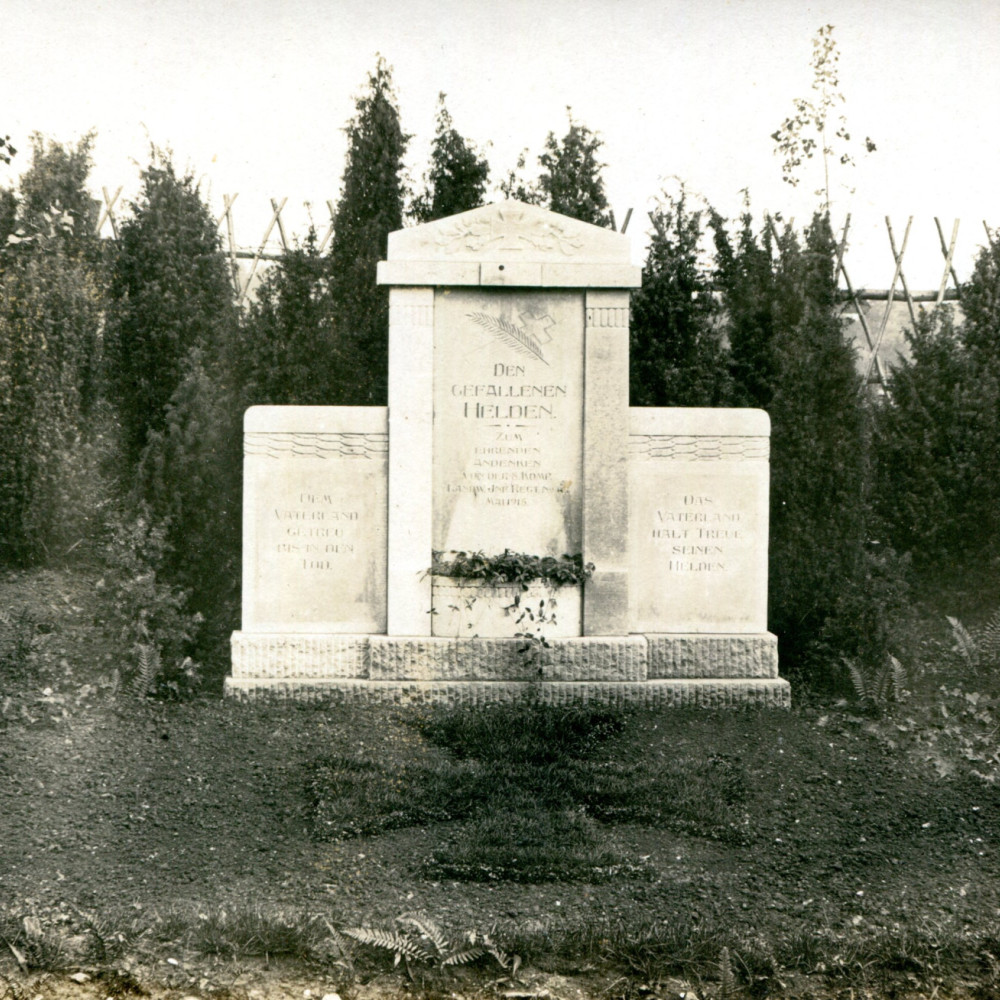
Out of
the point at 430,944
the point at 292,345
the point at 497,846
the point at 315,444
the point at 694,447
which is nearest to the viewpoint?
the point at 430,944

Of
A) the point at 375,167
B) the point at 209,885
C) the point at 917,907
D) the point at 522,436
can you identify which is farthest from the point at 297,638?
the point at 375,167

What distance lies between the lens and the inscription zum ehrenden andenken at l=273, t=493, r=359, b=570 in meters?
6.36

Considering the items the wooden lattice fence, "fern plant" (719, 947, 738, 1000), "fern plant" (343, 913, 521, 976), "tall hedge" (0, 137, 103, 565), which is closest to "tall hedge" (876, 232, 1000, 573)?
the wooden lattice fence

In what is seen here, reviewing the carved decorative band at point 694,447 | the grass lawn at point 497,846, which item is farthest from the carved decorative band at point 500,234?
the grass lawn at point 497,846

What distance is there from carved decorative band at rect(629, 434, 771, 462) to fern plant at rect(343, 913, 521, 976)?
374 cm

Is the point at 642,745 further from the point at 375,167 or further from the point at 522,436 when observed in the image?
the point at 375,167

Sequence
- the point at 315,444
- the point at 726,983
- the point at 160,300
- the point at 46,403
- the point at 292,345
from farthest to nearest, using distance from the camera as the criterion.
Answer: the point at 160,300
the point at 46,403
the point at 292,345
the point at 315,444
the point at 726,983

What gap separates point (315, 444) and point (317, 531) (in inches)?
22.4

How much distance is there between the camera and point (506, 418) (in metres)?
6.41

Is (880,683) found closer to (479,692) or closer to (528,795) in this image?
(479,692)

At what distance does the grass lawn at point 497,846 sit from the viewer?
3.28 metres

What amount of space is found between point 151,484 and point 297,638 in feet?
6.89

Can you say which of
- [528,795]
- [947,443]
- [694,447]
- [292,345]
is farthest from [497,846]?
[947,443]

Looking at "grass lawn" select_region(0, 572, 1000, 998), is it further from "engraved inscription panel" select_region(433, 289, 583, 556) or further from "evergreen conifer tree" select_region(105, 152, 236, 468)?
"evergreen conifer tree" select_region(105, 152, 236, 468)
